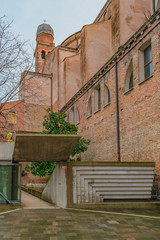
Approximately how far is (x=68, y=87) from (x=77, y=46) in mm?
9569

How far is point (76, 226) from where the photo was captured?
22.1ft

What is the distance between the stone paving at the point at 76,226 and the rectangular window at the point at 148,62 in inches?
279

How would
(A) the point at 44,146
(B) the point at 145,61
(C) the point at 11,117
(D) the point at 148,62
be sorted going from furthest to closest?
1. (C) the point at 11,117
2. (B) the point at 145,61
3. (D) the point at 148,62
4. (A) the point at 44,146

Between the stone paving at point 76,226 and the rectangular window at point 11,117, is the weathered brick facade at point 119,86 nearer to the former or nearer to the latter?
the rectangular window at point 11,117

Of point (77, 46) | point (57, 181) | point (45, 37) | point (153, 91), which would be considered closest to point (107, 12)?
point (77, 46)

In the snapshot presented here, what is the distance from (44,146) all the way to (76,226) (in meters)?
2.66

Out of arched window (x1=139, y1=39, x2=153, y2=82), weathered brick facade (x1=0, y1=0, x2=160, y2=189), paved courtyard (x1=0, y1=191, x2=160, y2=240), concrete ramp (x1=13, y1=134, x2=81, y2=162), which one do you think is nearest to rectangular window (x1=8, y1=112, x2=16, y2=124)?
weathered brick facade (x1=0, y1=0, x2=160, y2=189)

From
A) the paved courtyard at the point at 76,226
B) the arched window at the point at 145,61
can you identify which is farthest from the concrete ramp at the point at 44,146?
the arched window at the point at 145,61

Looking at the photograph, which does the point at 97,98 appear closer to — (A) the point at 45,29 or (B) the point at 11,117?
(B) the point at 11,117

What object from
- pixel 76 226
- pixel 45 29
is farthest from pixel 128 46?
pixel 45 29

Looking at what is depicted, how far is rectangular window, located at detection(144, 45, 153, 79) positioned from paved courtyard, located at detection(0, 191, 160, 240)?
699cm

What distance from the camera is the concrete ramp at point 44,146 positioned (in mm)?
7727

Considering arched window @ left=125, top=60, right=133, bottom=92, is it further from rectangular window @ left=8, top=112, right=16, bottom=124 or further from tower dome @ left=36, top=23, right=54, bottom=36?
tower dome @ left=36, top=23, right=54, bottom=36

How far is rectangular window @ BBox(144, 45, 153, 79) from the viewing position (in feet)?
41.6
